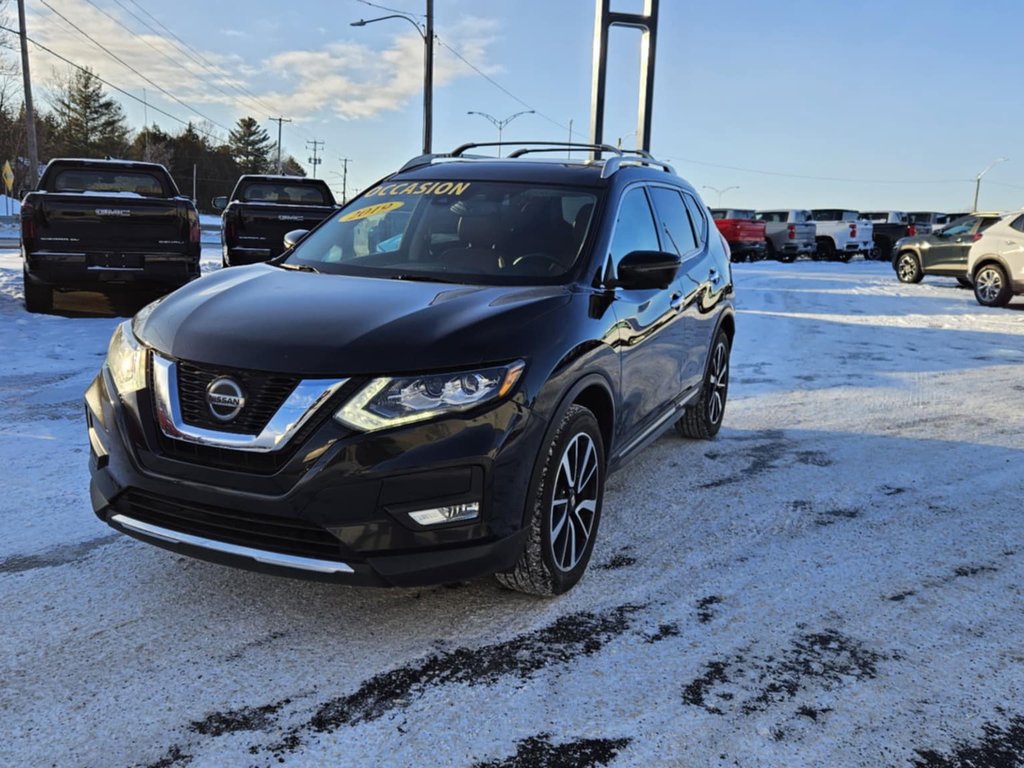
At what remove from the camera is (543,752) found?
96.4 inches

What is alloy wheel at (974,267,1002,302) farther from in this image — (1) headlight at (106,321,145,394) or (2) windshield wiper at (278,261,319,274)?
(1) headlight at (106,321,145,394)

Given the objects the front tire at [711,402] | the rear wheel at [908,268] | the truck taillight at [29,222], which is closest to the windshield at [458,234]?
the front tire at [711,402]

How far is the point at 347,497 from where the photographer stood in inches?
107

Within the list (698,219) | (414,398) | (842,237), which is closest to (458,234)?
(414,398)

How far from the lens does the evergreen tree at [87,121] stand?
73938 mm

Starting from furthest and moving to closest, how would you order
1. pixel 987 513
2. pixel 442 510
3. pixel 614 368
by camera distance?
pixel 987 513, pixel 614 368, pixel 442 510

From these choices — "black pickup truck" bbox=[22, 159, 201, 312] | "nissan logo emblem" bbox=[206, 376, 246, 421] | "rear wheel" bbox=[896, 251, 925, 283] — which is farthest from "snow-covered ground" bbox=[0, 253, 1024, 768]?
"rear wheel" bbox=[896, 251, 925, 283]

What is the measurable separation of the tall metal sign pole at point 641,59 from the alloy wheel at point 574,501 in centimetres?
1180

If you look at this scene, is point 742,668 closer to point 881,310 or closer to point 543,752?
point 543,752

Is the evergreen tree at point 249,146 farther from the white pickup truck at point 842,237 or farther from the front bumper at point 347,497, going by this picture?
the front bumper at point 347,497

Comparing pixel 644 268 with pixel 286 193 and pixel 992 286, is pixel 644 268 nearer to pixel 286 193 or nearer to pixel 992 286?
pixel 286 193

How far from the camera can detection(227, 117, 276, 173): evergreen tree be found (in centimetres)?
10575

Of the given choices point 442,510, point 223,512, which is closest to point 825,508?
point 442,510

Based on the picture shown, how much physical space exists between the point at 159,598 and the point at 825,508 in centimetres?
344
